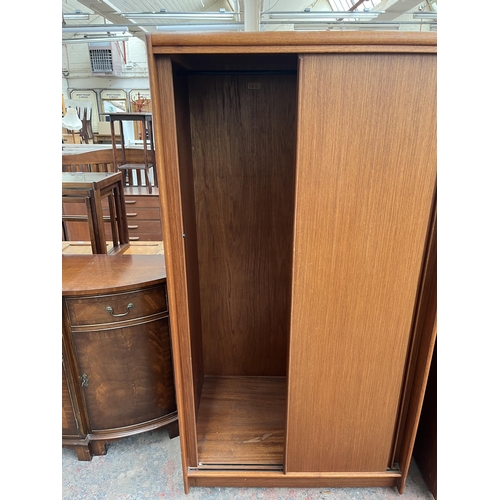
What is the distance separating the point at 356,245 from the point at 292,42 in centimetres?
61

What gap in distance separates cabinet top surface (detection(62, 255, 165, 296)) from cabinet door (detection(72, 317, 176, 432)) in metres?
0.19

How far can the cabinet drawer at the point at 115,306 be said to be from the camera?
1359mm

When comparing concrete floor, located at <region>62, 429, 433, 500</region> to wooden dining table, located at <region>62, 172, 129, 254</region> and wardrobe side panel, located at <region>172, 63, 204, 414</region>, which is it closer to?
wardrobe side panel, located at <region>172, 63, 204, 414</region>

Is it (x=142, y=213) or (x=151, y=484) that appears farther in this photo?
(x=142, y=213)

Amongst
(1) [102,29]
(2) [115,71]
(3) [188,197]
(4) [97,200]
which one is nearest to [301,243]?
(3) [188,197]

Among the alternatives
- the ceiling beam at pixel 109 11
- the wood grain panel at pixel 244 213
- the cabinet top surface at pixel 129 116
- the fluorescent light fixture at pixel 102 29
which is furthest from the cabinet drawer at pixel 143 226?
the fluorescent light fixture at pixel 102 29

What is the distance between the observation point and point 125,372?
1485mm

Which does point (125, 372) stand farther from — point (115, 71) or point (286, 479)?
point (115, 71)

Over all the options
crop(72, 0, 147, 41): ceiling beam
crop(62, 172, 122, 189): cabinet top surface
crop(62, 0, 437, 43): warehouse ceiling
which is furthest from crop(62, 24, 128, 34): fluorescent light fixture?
crop(62, 172, 122, 189): cabinet top surface

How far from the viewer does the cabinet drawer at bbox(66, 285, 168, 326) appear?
4.46ft

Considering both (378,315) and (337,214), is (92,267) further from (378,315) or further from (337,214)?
(378,315)

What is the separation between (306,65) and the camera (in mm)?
935
